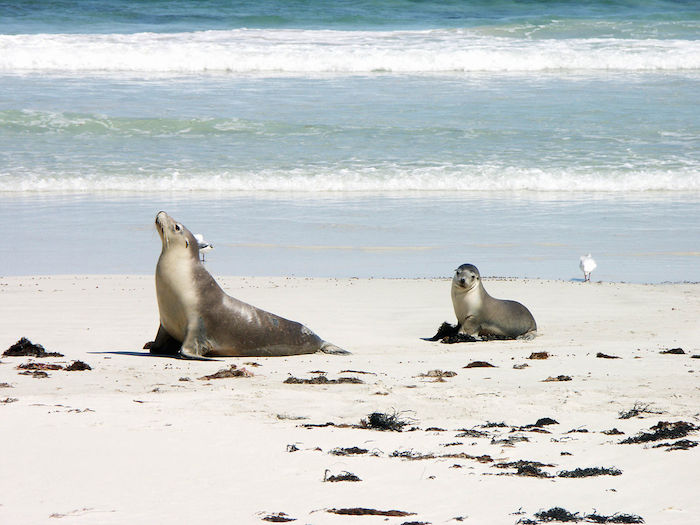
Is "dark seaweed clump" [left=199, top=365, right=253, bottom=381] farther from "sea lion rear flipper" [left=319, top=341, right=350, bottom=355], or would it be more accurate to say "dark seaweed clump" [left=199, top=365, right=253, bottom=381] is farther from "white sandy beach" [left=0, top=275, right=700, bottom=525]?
"sea lion rear flipper" [left=319, top=341, right=350, bottom=355]

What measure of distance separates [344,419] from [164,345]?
2427mm

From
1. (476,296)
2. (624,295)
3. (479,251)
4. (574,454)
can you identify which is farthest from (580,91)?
(574,454)

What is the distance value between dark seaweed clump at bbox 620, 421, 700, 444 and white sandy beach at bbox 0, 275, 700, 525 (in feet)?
0.21

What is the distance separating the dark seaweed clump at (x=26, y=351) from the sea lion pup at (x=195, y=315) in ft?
2.48

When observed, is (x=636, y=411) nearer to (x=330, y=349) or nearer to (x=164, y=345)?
(x=330, y=349)

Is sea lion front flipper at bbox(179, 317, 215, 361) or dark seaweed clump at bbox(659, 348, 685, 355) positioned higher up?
sea lion front flipper at bbox(179, 317, 215, 361)

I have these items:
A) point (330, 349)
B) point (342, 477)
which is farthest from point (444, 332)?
point (342, 477)

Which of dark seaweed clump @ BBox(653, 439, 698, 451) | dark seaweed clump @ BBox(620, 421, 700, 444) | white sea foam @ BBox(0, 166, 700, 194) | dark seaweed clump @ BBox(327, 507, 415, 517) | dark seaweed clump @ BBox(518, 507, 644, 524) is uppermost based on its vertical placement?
white sea foam @ BBox(0, 166, 700, 194)

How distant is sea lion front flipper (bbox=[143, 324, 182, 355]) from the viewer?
23.5 ft

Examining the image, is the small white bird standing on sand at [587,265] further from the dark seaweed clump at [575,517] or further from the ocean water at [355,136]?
the dark seaweed clump at [575,517]

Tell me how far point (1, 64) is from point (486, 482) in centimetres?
2488

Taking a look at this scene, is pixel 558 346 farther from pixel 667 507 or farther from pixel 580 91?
pixel 580 91

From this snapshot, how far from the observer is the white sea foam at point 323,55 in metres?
26.5

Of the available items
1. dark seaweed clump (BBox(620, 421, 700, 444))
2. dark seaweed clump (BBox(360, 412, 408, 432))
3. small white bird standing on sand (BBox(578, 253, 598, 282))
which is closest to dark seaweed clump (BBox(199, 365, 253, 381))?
dark seaweed clump (BBox(360, 412, 408, 432))
